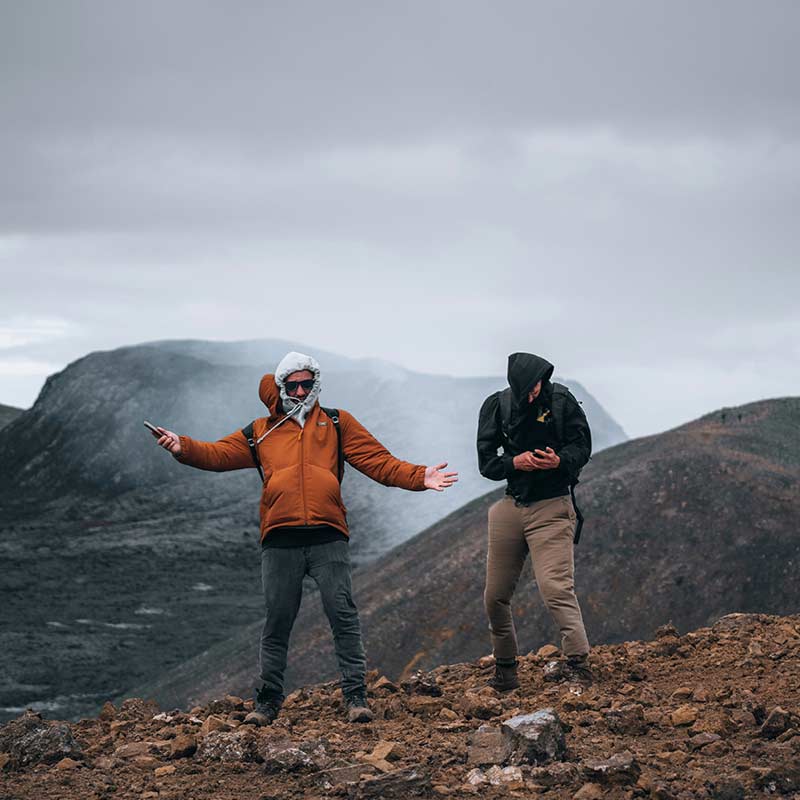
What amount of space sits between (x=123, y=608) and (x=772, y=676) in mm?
26071

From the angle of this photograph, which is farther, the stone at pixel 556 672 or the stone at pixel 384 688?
the stone at pixel 384 688

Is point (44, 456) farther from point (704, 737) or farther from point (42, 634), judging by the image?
point (704, 737)

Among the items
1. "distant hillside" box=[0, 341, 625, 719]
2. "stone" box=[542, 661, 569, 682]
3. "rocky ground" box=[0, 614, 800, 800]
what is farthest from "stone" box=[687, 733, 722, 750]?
"distant hillside" box=[0, 341, 625, 719]

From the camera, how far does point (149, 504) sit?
4631 cm

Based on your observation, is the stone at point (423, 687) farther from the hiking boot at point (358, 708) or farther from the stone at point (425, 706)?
the hiking boot at point (358, 708)

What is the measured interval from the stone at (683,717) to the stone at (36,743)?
3504 millimetres

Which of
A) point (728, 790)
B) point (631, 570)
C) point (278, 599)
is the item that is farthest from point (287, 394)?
point (631, 570)

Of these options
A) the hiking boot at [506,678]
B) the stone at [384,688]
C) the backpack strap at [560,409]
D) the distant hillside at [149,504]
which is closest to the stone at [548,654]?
the hiking boot at [506,678]

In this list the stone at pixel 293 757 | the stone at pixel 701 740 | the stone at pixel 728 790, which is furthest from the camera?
the stone at pixel 701 740

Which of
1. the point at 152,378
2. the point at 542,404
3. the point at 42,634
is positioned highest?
the point at 152,378

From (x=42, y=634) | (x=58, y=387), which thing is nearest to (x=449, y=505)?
(x=42, y=634)

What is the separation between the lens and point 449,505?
4000 cm

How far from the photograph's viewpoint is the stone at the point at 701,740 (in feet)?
23.4

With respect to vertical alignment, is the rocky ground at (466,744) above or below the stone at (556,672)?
below
